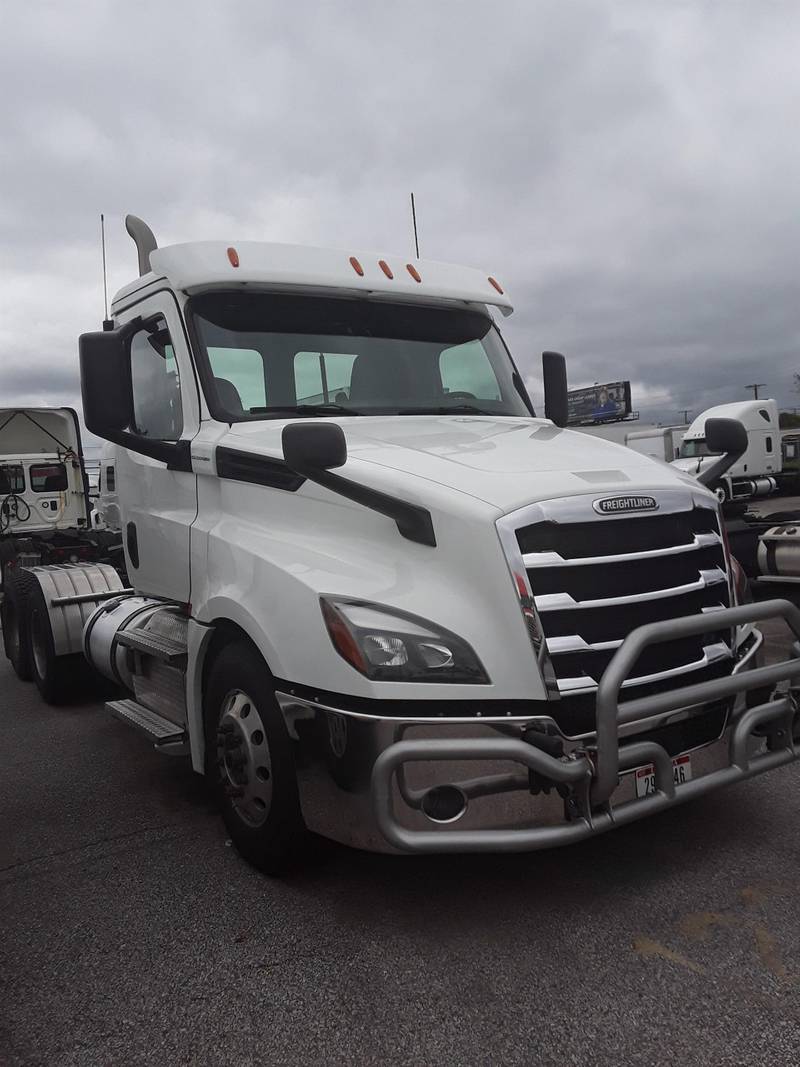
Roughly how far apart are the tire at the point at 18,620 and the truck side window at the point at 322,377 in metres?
3.93

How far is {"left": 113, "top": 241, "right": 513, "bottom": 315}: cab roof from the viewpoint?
428 centimetres

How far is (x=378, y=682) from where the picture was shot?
9.58 feet

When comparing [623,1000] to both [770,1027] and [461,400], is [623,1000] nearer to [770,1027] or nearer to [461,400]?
[770,1027]

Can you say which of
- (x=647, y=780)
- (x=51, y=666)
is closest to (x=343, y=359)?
(x=647, y=780)

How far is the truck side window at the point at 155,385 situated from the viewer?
4465mm

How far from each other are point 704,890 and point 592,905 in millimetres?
435

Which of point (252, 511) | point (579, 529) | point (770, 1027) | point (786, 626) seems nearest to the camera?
point (770, 1027)

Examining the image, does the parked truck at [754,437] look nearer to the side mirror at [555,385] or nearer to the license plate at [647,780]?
the side mirror at [555,385]

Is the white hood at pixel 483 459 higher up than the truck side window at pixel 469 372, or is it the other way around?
the truck side window at pixel 469 372

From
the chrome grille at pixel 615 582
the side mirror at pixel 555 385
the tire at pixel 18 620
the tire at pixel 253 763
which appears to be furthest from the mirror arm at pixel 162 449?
the tire at pixel 18 620

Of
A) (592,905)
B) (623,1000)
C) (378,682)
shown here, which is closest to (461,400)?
(378,682)

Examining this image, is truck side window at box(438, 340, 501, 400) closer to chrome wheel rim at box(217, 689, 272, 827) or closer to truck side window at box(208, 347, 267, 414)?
truck side window at box(208, 347, 267, 414)

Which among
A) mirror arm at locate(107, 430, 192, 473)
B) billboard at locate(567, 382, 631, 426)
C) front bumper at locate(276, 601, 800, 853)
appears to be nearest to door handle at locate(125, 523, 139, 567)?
mirror arm at locate(107, 430, 192, 473)

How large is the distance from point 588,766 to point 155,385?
301 centimetres
